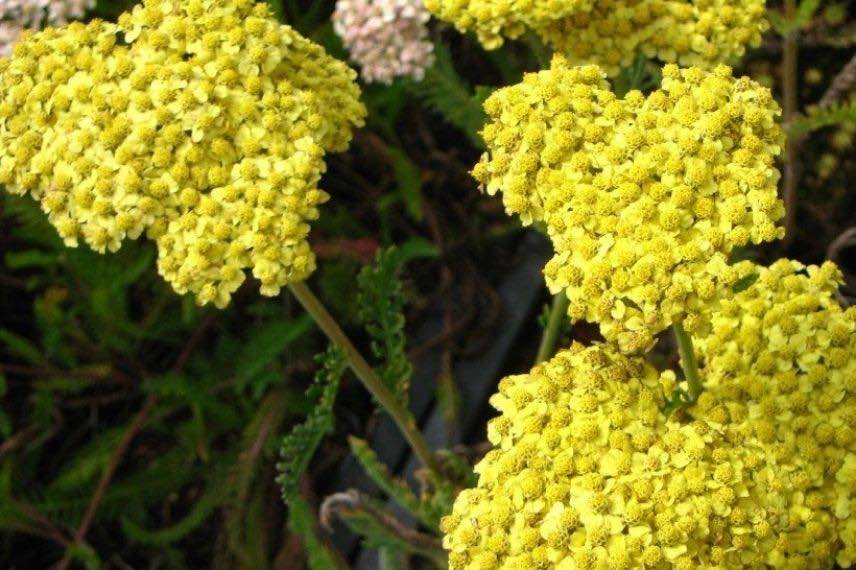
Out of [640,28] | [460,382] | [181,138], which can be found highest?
[181,138]

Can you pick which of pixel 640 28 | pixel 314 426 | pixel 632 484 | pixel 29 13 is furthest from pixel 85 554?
pixel 640 28

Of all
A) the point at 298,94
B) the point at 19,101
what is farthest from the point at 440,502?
the point at 19,101

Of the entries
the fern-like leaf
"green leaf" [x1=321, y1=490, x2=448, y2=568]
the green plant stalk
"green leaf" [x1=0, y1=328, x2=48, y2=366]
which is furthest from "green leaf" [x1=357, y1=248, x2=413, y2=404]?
"green leaf" [x1=0, y1=328, x2=48, y2=366]

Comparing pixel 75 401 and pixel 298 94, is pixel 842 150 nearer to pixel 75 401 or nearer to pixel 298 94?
pixel 298 94

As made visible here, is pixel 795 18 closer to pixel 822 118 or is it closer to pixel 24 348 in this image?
pixel 822 118

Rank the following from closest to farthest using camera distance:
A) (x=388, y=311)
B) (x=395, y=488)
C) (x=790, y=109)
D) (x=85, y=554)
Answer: (x=388, y=311) → (x=395, y=488) → (x=790, y=109) → (x=85, y=554)

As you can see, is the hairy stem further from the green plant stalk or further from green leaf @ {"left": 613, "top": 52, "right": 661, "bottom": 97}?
the green plant stalk
